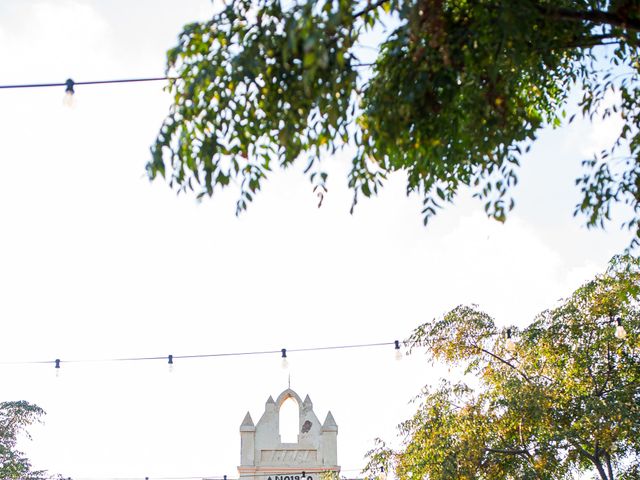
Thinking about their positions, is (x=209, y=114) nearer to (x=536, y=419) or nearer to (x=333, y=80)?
(x=333, y=80)

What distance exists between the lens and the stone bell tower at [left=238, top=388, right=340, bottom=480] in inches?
703

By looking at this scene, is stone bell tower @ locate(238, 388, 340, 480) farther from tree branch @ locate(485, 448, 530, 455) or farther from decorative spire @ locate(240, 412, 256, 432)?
tree branch @ locate(485, 448, 530, 455)

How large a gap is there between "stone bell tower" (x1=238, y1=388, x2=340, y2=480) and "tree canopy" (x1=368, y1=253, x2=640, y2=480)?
5418 mm

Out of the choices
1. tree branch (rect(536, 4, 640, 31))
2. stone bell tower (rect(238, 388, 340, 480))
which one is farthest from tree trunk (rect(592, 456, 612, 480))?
tree branch (rect(536, 4, 640, 31))

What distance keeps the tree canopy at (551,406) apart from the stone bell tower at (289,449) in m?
5.42

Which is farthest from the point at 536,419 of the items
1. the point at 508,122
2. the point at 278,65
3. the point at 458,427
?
the point at 278,65

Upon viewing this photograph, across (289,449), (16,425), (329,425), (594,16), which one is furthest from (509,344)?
(16,425)

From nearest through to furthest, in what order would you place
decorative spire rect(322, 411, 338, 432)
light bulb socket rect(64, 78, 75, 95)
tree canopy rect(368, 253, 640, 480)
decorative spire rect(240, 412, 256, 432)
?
light bulb socket rect(64, 78, 75, 95) < tree canopy rect(368, 253, 640, 480) < decorative spire rect(322, 411, 338, 432) < decorative spire rect(240, 412, 256, 432)

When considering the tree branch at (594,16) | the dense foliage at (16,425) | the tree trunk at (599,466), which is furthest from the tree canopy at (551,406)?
the dense foliage at (16,425)

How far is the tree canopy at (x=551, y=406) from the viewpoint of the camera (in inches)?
450

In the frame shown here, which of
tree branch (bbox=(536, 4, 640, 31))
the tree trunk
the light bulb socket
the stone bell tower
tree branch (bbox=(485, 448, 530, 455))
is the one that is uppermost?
the light bulb socket

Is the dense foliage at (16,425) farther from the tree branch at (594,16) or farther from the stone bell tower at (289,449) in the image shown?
the tree branch at (594,16)

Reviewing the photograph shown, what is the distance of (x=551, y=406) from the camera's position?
11617mm

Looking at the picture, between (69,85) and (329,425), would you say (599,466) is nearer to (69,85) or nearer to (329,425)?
(329,425)
